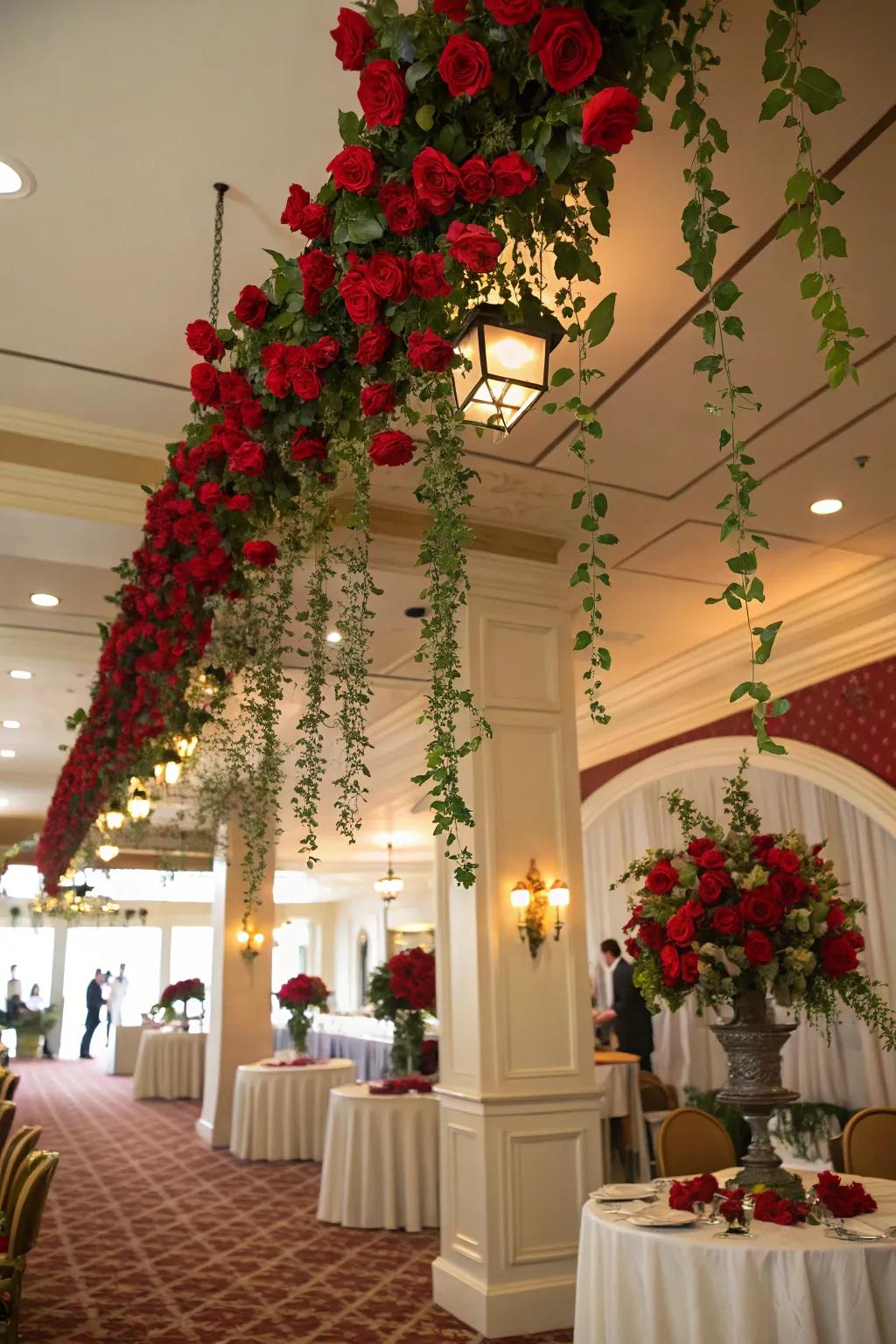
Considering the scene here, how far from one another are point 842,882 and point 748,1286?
428 cm

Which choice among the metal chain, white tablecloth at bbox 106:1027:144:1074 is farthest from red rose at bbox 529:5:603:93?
white tablecloth at bbox 106:1027:144:1074

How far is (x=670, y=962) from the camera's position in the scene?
3480 millimetres

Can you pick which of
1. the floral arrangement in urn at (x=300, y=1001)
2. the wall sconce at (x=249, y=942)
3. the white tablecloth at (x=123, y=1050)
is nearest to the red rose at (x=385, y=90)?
the floral arrangement in urn at (x=300, y=1001)

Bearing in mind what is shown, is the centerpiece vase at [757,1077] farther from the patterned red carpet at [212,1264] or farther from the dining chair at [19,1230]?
the dining chair at [19,1230]

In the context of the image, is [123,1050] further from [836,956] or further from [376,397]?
[376,397]

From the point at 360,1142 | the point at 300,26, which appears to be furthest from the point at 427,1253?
the point at 300,26

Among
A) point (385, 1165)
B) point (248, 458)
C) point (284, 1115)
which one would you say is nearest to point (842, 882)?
point (385, 1165)

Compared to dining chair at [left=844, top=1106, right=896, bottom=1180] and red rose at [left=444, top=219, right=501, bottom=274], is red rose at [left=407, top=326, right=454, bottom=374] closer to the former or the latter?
red rose at [left=444, top=219, right=501, bottom=274]

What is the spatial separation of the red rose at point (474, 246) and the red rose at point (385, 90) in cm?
22

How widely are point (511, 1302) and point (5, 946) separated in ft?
71.7

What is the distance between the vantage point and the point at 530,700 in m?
5.87

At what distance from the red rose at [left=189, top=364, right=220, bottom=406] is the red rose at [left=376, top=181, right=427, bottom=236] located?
2.70 feet

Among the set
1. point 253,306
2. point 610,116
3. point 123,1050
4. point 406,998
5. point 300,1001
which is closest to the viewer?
point 610,116

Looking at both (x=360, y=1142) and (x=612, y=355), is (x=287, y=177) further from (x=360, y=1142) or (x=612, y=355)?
(x=360, y=1142)
